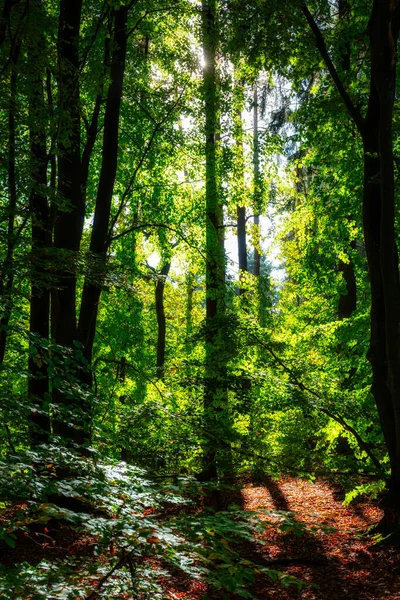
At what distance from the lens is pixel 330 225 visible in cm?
954

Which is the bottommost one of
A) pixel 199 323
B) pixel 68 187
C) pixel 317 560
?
pixel 317 560

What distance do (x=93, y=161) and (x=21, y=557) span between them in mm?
7578

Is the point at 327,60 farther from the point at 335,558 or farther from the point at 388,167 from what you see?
the point at 335,558

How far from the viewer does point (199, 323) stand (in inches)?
340

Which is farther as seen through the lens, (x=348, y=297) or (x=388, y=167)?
(x=348, y=297)

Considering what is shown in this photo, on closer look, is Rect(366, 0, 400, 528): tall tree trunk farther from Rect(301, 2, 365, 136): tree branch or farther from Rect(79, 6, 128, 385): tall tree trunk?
Rect(79, 6, 128, 385): tall tree trunk

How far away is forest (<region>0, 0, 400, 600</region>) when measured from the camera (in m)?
3.22

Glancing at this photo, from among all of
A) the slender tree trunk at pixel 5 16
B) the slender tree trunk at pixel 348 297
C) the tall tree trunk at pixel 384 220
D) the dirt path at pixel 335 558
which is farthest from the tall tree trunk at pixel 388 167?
the slender tree trunk at pixel 348 297

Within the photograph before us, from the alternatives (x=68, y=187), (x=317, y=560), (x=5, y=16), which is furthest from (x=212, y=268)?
(x=5, y=16)

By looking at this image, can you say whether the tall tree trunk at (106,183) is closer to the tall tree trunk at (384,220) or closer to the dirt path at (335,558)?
the tall tree trunk at (384,220)

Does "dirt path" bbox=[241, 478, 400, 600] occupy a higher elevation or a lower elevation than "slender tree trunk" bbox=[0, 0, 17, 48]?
lower

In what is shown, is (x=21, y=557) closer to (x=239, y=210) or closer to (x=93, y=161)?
(x=93, y=161)

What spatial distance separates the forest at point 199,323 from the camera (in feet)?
10.6

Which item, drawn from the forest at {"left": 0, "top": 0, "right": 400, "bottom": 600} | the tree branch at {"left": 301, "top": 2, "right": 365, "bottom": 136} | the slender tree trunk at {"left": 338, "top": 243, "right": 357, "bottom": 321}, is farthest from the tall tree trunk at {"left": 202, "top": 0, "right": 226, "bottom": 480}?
the slender tree trunk at {"left": 338, "top": 243, "right": 357, "bottom": 321}
